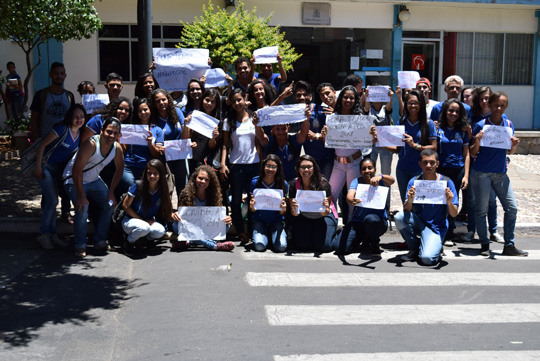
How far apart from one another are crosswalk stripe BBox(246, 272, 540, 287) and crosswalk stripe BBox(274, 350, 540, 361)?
6.08 feet

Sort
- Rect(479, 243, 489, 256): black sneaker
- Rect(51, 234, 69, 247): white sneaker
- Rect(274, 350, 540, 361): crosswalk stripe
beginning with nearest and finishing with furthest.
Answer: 1. Rect(274, 350, 540, 361): crosswalk stripe
2. Rect(479, 243, 489, 256): black sneaker
3. Rect(51, 234, 69, 247): white sneaker

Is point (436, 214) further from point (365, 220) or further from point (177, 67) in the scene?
point (177, 67)

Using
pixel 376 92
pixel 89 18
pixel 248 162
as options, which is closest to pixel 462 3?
pixel 89 18

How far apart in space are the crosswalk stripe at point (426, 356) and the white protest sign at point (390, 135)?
152 inches

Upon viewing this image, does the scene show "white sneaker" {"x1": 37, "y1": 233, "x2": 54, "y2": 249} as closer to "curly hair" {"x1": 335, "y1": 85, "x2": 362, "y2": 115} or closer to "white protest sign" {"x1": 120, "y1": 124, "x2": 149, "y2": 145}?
"white protest sign" {"x1": 120, "y1": 124, "x2": 149, "y2": 145}

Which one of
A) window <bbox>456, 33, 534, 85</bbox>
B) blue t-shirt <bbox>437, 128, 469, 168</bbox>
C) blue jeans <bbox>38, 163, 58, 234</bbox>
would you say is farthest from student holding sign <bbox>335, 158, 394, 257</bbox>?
window <bbox>456, 33, 534, 85</bbox>

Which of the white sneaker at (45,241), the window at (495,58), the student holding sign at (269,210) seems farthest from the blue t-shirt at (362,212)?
the window at (495,58)

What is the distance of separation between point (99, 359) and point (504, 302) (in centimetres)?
370

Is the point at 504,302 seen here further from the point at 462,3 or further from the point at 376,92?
the point at 462,3

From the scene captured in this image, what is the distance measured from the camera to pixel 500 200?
8227 mm

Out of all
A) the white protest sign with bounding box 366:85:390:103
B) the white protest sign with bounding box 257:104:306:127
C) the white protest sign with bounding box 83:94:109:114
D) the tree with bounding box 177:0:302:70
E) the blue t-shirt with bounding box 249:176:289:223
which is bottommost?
the blue t-shirt with bounding box 249:176:289:223

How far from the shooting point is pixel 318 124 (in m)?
8.88

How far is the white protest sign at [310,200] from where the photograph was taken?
8070 mm

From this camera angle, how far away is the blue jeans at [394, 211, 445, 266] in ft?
25.2
